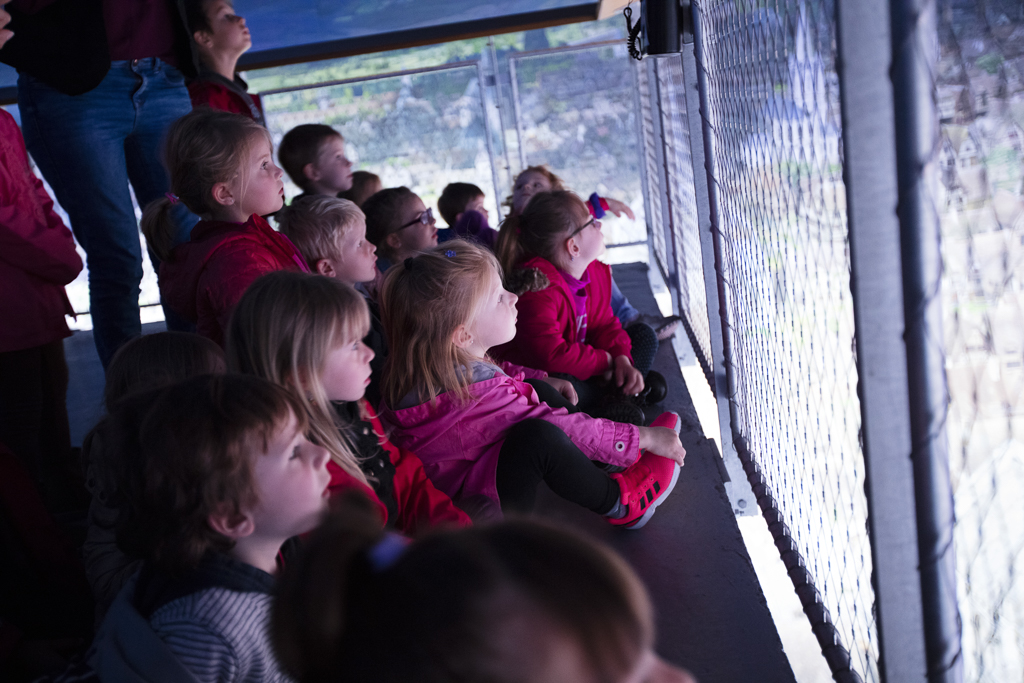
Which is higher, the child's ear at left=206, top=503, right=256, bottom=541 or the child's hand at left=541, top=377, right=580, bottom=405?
the child's ear at left=206, top=503, right=256, bottom=541

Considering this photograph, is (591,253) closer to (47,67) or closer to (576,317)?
(576,317)

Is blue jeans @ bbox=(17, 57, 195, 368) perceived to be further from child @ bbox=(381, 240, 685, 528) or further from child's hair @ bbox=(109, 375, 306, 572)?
child's hair @ bbox=(109, 375, 306, 572)

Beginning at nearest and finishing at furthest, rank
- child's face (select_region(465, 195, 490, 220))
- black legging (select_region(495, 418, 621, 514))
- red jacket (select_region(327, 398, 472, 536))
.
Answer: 1. red jacket (select_region(327, 398, 472, 536))
2. black legging (select_region(495, 418, 621, 514))
3. child's face (select_region(465, 195, 490, 220))

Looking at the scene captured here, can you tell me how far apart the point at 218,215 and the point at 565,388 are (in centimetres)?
111

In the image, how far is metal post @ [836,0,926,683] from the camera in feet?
2.54

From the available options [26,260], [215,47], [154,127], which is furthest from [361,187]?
[26,260]

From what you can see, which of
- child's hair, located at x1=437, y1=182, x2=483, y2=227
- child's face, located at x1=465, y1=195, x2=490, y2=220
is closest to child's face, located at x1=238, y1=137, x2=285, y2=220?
child's face, located at x1=465, y1=195, x2=490, y2=220

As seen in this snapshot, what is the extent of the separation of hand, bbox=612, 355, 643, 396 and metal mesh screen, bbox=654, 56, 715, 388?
0.23 metres

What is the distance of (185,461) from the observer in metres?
1.11

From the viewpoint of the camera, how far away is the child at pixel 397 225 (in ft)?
10.1

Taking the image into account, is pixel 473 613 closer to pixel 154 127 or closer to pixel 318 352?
pixel 318 352

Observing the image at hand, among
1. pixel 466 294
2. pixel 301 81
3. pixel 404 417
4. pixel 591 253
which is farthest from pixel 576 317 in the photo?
pixel 301 81

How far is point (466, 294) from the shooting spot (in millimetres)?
1923

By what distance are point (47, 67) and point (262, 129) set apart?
55cm
